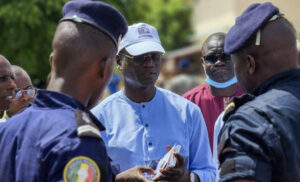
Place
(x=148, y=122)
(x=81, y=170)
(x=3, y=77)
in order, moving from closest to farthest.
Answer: (x=81, y=170) → (x=148, y=122) → (x=3, y=77)

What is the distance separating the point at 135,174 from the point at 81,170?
133cm

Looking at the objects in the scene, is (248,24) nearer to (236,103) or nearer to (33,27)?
(236,103)

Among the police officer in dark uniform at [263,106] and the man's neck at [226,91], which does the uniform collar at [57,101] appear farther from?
the man's neck at [226,91]

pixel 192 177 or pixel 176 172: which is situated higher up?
pixel 176 172

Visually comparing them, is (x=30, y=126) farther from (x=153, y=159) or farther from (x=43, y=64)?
(x=43, y=64)

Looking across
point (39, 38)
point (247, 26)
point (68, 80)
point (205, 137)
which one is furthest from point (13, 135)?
point (39, 38)

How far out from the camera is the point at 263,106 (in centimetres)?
233

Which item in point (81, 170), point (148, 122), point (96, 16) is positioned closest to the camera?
point (81, 170)

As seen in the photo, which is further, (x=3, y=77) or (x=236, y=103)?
(x=3, y=77)

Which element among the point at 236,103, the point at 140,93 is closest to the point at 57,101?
the point at 236,103

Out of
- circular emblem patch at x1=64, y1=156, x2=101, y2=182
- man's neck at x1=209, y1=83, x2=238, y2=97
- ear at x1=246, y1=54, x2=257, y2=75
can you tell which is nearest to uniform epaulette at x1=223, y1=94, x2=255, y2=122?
ear at x1=246, y1=54, x2=257, y2=75

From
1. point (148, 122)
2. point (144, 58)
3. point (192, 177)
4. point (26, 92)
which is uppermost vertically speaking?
point (144, 58)

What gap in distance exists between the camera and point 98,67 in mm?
2322

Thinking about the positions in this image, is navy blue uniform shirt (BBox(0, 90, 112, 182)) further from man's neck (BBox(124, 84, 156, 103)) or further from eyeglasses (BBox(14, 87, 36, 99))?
eyeglasses (BBox(14, 87, 36, 99))
